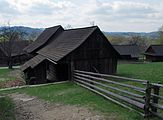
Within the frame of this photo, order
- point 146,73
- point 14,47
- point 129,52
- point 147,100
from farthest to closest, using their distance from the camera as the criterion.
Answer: point 129,52
point 14,47
point 146,73
point 147,100

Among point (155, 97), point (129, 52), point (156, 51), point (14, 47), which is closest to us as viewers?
point (155, 97)

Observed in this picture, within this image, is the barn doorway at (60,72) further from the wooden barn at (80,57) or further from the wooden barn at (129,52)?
the wooden barn at (129,52)

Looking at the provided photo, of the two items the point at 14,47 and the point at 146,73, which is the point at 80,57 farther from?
the point at 14,47

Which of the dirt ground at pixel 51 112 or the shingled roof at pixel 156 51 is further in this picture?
A: the shingled roof at pixel 156 51

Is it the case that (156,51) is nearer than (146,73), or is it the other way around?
(146,73)

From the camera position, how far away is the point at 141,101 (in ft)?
28.7

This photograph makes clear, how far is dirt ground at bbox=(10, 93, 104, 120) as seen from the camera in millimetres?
8914

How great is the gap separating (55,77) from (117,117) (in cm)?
1595

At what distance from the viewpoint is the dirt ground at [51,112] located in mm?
8914

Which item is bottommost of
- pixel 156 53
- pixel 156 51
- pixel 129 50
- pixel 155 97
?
pixel 155 97

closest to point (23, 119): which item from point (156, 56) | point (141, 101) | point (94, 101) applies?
point (94, 101)

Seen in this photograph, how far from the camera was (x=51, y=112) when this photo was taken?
987 centimetres

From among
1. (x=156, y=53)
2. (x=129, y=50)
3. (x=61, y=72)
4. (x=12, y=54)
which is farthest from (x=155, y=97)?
(x=129, y=50)

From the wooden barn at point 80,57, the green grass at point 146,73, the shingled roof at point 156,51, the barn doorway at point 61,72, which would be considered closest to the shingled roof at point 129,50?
the shingled roof at point 156,51
